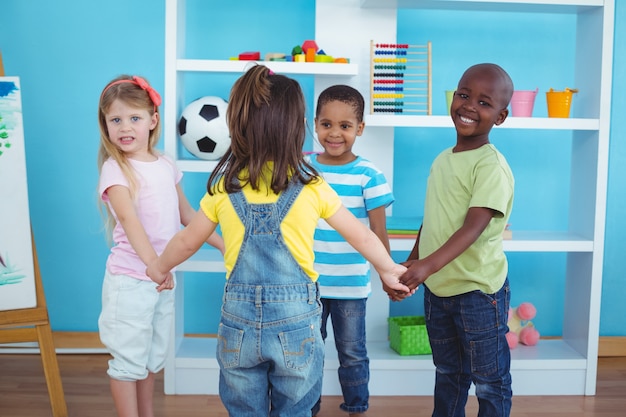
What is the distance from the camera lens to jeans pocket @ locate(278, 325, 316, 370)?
1.56 m

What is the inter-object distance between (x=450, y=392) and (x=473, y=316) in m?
0.28

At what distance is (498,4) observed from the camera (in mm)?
2736

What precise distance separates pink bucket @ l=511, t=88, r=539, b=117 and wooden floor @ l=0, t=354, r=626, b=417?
1091 mm

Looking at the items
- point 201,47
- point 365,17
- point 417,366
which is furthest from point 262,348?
point 201,47

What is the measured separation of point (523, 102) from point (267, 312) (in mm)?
1621

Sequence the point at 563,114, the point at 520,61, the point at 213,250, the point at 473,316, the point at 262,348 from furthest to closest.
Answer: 1. the point at 520,61
2. the point at 213,250
3. the point at 563,114
4. the point at 473,316
5. the point at 262,348

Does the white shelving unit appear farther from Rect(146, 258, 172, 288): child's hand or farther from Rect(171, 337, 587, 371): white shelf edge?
Rect(146, 258, 172, 288): child's hand

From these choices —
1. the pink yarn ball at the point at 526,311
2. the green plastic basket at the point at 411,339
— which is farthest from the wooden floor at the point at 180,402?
the pink yarn ball at the point at 526,311

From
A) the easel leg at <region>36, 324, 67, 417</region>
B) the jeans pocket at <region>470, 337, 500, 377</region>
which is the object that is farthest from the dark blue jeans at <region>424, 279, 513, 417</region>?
the easel leg at <region>36, 324, 67, 417</region>

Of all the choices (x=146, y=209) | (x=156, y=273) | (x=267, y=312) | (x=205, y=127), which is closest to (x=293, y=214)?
(x=267, y=312)

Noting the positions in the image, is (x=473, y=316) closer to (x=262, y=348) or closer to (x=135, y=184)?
A: (x=262, y=348)

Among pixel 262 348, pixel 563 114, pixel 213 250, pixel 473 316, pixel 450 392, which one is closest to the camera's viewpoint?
pixel 262 348

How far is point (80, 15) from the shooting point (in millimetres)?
3107

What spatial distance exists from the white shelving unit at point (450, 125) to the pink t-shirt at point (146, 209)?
49 cm
